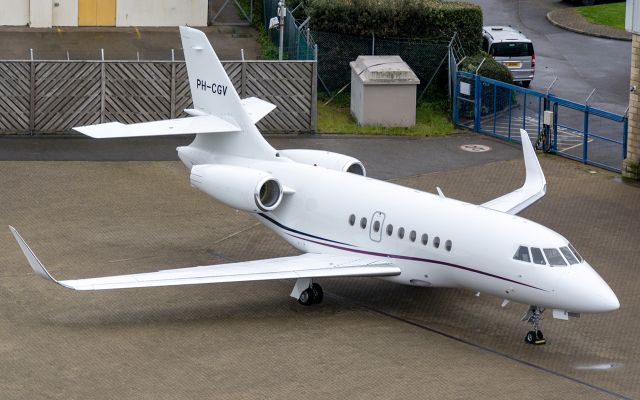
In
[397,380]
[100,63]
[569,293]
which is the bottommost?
[397,380]

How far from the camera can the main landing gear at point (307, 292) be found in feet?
96.2

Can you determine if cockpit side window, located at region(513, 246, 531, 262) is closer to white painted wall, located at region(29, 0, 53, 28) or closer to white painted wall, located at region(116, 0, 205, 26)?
white painted wall, located at region(116, 0, 205, 26)

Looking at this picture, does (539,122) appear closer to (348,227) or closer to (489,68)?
(489,68)

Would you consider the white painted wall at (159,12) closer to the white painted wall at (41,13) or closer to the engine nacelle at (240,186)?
the white painted wall at (41,13)

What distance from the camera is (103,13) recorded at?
55.2 meters

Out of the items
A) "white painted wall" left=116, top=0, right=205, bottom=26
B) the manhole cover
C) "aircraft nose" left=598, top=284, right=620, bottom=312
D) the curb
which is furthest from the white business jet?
the curb

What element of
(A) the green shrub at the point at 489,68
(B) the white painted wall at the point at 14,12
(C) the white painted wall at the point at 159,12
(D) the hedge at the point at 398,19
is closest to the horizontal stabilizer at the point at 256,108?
(A) the green shrub at the point at 489,68

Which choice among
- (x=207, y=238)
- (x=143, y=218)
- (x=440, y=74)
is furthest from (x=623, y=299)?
(x=440, y=74)

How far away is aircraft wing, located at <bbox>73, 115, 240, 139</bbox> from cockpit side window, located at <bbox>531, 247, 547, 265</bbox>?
8.96 metres

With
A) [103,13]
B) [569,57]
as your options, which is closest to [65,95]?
[103,13]

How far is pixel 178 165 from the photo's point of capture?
4100 cm

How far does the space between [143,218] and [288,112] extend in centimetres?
1062

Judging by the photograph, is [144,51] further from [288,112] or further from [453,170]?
[453,170]

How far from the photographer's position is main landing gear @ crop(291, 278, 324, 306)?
1154 inches
